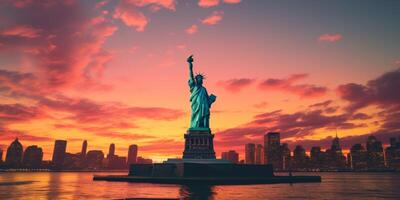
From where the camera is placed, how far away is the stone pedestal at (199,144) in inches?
2889

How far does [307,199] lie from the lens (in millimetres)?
29734

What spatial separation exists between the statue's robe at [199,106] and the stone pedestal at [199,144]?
2.28 meters

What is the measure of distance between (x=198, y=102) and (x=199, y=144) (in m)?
10.5

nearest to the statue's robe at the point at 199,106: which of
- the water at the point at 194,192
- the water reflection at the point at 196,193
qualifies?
the water at the point at 194,192

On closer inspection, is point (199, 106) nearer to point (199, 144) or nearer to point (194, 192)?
point (199, 144)

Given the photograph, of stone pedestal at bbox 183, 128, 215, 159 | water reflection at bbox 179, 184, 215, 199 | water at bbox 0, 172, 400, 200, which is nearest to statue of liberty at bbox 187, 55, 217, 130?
stone pedestal at bbox 183, 128, 215, 159

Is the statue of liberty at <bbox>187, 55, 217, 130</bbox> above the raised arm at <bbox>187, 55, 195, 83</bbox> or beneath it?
beneath

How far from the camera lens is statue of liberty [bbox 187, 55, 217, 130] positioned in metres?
77.6

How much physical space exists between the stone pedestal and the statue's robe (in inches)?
89.7

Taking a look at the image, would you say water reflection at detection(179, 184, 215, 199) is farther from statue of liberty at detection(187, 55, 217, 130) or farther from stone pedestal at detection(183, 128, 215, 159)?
statue of liberty at detection(187, 55, 217, 130)

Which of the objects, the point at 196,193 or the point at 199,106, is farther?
the point at 199,106

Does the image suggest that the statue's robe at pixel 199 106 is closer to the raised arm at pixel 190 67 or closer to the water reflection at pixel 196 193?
the raised arm at pixel 190 67

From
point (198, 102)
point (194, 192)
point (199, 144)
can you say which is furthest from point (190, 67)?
point (194, 192)

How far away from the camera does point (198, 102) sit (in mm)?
78125
